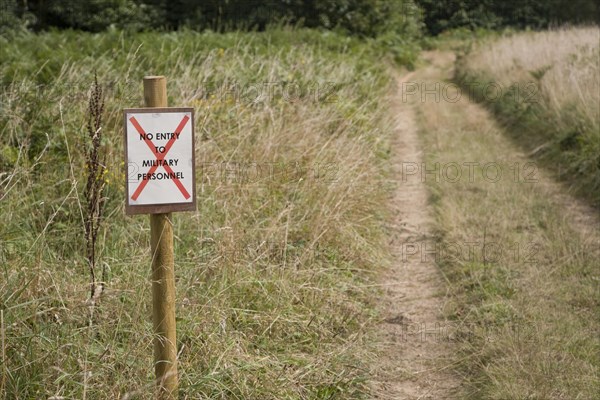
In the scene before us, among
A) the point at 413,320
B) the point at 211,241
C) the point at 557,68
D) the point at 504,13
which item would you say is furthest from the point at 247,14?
the point at 413,320

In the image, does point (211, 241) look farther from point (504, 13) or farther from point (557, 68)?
point (504, 13)

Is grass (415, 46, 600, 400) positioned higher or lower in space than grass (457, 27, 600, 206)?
lower

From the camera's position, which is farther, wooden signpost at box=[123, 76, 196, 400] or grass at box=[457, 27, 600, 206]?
grass at box=[457, 27, 600, 206]

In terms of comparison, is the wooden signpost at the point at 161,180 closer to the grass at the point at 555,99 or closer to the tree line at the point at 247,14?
the grass at the point at 555,99

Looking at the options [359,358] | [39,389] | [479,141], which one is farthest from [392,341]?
[479,141]

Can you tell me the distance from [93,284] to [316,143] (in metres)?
3.47

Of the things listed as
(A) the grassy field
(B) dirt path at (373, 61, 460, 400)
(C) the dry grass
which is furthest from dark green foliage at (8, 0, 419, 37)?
(B) dirt path at (373, 61, 460, 400)

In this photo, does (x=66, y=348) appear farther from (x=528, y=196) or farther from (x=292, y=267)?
(x=528, y=196)

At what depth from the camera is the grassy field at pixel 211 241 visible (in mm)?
3479

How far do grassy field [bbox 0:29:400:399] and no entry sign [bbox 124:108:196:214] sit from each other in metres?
0.66

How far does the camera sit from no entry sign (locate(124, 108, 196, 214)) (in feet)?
9.89

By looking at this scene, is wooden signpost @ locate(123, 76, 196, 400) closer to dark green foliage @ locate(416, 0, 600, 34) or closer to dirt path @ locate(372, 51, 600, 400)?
dirt path @ locate(372, 51, 600, 400)

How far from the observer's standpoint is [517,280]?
5.44 metres

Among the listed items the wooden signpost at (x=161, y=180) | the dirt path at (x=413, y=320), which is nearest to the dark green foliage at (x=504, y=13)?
the dirt path at (x=413, y=320)
